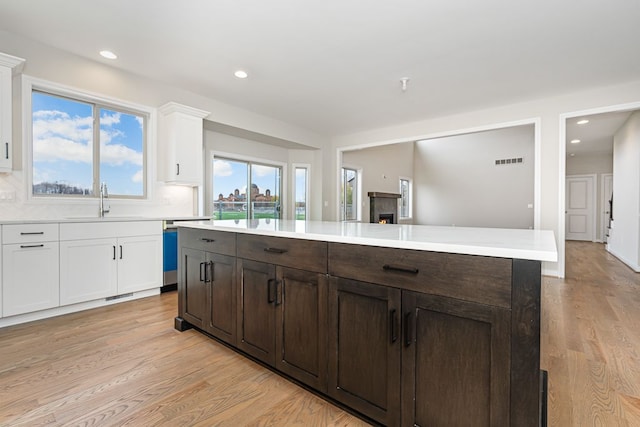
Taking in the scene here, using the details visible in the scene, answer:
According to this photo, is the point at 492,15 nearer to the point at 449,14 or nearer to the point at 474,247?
the point at 449,14

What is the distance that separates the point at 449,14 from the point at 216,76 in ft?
9.05

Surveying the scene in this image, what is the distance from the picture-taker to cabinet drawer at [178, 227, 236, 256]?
2006 millimetres

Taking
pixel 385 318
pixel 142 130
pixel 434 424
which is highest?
pixel 142 130

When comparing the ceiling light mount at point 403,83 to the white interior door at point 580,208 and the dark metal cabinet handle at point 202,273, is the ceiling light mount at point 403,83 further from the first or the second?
the white interior door at point 580,208

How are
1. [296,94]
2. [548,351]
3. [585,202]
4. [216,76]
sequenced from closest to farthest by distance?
[548,351], [216,76], [296,94], [585,202]

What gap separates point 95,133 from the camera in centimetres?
357

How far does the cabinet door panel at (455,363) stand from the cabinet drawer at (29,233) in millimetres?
3223

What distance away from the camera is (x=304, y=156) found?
6.97m

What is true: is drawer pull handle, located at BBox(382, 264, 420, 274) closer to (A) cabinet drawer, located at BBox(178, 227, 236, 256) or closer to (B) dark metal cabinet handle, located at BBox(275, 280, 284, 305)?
(B) dark metal cabinet handle, located at BBox(275, 280, 284, 305)

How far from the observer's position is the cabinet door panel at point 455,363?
1004 mm

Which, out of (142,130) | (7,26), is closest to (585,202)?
(142,130)

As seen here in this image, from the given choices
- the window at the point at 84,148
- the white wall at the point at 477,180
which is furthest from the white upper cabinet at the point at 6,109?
the white wall at the point at 477,180

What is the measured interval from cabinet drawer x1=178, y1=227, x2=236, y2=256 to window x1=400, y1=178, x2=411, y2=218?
8.67 metres

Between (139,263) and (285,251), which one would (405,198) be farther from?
(285,251)
